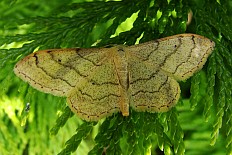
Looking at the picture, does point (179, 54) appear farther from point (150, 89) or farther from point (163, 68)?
point (150, 89)

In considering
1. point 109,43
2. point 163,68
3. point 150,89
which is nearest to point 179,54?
point 163,68

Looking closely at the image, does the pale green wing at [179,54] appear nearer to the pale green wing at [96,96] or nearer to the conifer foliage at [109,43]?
the conifer foliage at [109,43]

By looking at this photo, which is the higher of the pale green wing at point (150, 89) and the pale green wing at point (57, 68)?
the pale green wing at point (57, 68)

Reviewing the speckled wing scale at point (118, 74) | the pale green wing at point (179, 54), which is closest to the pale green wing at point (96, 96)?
the speckled wing scale at point (118, 74)

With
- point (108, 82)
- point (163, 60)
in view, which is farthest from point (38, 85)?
point (163, 60)

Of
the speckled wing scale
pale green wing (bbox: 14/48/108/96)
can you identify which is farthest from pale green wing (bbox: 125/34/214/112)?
pale green wing (bbox: 14/48/108/96)
